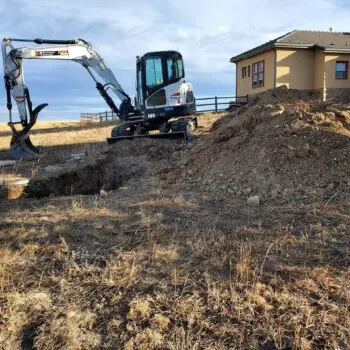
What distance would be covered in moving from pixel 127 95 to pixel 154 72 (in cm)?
207

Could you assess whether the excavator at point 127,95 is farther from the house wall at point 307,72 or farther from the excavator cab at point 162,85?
the house wall at point 307,72

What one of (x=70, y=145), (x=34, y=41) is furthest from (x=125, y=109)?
(x=34, y=41)

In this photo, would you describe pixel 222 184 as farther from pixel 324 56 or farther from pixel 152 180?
pixel 324 56

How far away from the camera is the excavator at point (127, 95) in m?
14.5

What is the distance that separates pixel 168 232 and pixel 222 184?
9.08 ft

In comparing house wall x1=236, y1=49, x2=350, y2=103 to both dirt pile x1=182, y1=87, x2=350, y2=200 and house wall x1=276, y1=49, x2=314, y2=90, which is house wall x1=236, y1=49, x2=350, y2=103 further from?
dirt pile x1=182, y1=87, x2=350, y2=200

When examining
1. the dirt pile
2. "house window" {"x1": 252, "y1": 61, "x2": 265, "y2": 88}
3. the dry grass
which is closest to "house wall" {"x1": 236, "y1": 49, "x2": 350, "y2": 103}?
"house window" {"x1": 252, "y1": 61, "x2": 265, "y2": 88}

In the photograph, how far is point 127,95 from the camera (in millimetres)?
17000

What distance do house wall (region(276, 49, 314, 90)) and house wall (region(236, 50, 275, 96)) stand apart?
433 millimetres

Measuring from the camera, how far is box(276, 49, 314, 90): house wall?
2625 cm

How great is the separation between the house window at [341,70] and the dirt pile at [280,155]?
18.8 m

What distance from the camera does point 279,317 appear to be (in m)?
3.36

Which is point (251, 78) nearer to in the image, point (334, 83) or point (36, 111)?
point (334, 83)

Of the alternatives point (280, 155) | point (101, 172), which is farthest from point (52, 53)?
point (280, 155)
